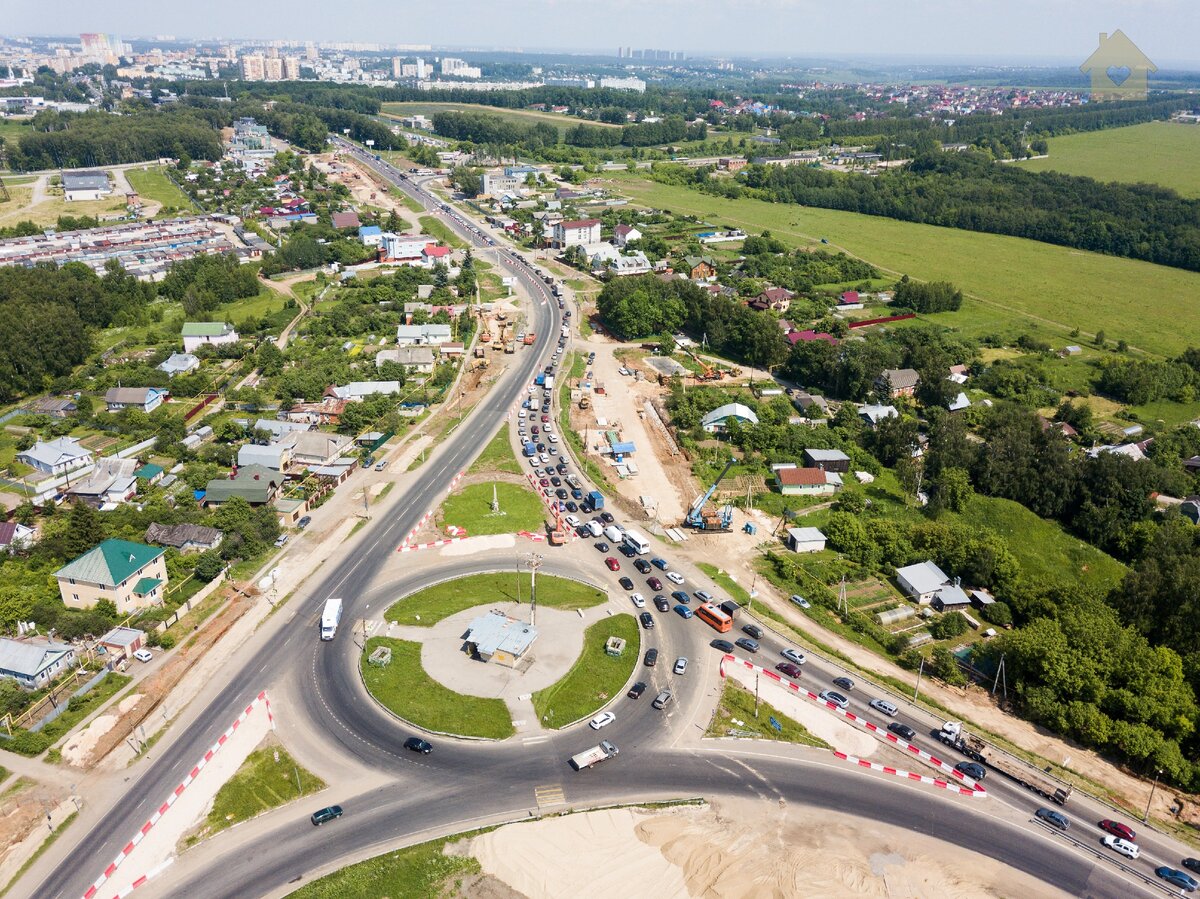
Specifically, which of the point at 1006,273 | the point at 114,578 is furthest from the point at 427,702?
the point at 1006,273

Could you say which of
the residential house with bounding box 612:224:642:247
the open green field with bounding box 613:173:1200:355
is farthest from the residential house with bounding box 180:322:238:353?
the open green field with bounding box 613:173:1200:355

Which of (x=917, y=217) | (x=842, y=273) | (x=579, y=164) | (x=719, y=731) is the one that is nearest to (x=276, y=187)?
(x=579, y=164)

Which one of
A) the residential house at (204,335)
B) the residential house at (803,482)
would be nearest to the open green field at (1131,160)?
the residential house at (803,482)

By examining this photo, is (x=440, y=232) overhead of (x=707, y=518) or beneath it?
overhead

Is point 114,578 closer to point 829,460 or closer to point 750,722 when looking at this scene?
point 750,722

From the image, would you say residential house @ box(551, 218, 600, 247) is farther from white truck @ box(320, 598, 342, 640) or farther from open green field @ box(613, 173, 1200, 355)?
white truck @ box(320, 598, 342, 640)

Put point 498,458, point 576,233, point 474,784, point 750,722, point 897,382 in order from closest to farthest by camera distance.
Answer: point 474,784
point 750,722
point 498,458
point 897,382
point 576,233

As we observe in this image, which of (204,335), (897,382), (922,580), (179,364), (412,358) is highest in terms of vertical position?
(897,382)

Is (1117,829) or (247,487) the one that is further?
(247,487)
